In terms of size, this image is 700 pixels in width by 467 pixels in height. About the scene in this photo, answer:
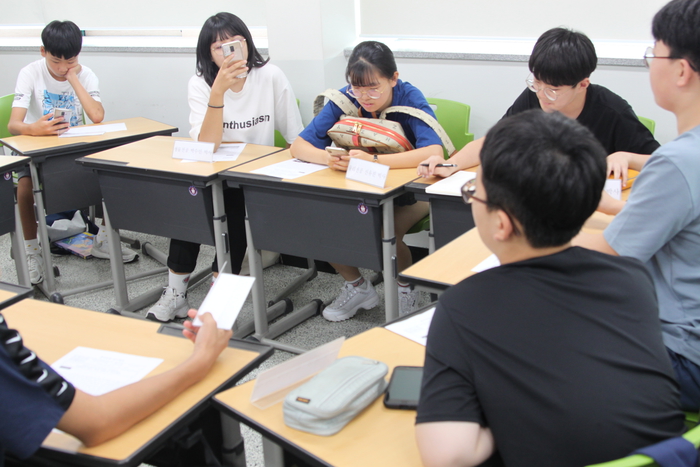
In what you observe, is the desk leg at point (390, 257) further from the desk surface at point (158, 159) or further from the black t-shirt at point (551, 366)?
the black t-shirt at point (551, 366)

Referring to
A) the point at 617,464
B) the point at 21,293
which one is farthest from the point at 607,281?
the point at 21,293

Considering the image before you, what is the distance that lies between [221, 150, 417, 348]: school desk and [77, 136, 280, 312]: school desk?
0.44 ft

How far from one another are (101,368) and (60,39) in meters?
2.62

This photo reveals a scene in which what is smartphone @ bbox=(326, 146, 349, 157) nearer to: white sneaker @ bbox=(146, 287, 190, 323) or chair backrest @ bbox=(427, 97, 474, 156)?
chair backrest @ bbox=(427, 97, 474, 156)

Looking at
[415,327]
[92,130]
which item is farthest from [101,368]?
[92,130]

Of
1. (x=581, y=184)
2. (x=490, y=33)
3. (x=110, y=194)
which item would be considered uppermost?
(x=490, y=33)

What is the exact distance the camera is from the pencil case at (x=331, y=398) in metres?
0.96

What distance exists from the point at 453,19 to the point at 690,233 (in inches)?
93.3

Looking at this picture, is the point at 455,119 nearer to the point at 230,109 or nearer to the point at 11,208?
the point at 230,109

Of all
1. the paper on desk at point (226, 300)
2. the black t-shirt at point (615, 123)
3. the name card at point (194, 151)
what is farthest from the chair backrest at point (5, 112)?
the black t-shirt at point (615, 123)

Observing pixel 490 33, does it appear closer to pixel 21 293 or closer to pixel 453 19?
pixel 453 19

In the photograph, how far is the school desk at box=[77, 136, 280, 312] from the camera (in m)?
2.48

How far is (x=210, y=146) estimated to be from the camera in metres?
2.56

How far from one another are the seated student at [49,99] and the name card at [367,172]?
5.62 ft
